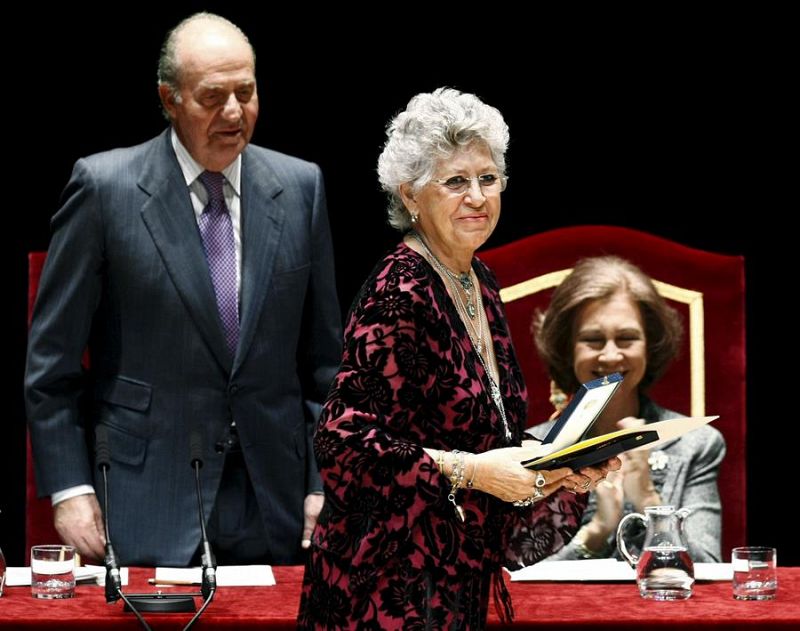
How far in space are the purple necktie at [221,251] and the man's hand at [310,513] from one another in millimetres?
322

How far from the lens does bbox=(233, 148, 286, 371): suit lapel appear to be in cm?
275

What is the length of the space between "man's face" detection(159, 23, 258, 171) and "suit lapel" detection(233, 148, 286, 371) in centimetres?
9

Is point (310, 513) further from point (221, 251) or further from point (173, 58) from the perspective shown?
point (173, 58)

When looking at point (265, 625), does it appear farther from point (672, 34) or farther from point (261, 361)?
point (672, 34)

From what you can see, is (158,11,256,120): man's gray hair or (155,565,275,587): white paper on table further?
(158,11,256,120): man's gray hair

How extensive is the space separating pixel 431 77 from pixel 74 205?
3.53 ft

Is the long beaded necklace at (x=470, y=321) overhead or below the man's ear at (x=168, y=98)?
below

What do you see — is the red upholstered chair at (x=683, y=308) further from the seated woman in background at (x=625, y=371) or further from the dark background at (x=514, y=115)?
the dark background at (x=514, y=115)

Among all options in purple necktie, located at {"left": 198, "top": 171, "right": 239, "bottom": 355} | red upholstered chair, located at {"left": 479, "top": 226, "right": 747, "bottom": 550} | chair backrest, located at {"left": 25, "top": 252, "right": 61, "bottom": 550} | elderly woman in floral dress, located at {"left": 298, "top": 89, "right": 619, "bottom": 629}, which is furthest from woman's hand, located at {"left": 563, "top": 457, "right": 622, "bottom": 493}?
chair backrest, located at {"left": 25, "top": 252, "right": 61, "bottom": 550}

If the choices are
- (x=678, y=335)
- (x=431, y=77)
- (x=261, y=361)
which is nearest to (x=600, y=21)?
(x=431, y=77)

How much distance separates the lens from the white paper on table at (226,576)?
245 centimetres

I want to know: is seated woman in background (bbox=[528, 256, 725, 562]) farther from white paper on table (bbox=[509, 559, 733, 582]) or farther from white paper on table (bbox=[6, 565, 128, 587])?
white paper on table (bbox=[6, 565, 128, 587])

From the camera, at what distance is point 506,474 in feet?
6.37

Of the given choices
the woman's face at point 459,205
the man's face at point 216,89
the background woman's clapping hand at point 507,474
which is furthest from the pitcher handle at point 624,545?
the man's face at point 216,89
